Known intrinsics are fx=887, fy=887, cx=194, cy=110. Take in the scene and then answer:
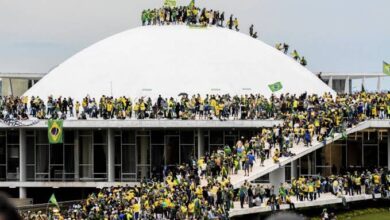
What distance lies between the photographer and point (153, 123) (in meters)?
45.3

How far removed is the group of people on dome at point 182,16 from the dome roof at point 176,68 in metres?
0.56

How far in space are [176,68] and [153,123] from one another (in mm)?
9495

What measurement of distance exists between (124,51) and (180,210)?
26.6 m

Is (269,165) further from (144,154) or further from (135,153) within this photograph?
(135,153)

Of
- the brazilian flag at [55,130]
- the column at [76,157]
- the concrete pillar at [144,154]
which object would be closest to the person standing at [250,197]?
the brazilian flag at [55,130]

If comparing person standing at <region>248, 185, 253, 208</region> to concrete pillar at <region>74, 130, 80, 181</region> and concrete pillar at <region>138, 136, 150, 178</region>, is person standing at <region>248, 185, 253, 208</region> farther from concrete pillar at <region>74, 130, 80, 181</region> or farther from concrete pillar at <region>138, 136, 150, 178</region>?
concrete pillar at <region>74, 130, 80, 181</region>

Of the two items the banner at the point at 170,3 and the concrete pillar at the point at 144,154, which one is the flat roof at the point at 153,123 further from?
the banner at the point at 170,3

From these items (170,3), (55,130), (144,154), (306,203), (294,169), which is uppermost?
(170,3)

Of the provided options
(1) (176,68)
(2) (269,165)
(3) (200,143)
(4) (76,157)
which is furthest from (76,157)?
(2) (269,165)

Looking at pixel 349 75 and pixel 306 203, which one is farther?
pixel 349 75

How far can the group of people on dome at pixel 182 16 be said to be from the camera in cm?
5838

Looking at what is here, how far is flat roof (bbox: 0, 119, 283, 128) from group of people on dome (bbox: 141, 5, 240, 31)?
14572 millimetres

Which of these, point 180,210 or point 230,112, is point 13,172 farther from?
point 180,210

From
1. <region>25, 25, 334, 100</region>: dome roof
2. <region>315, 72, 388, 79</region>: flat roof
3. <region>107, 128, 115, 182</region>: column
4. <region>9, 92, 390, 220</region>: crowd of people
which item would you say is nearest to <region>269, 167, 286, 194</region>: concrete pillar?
<region>9, 92, 390, 220</region>: crowd of people
